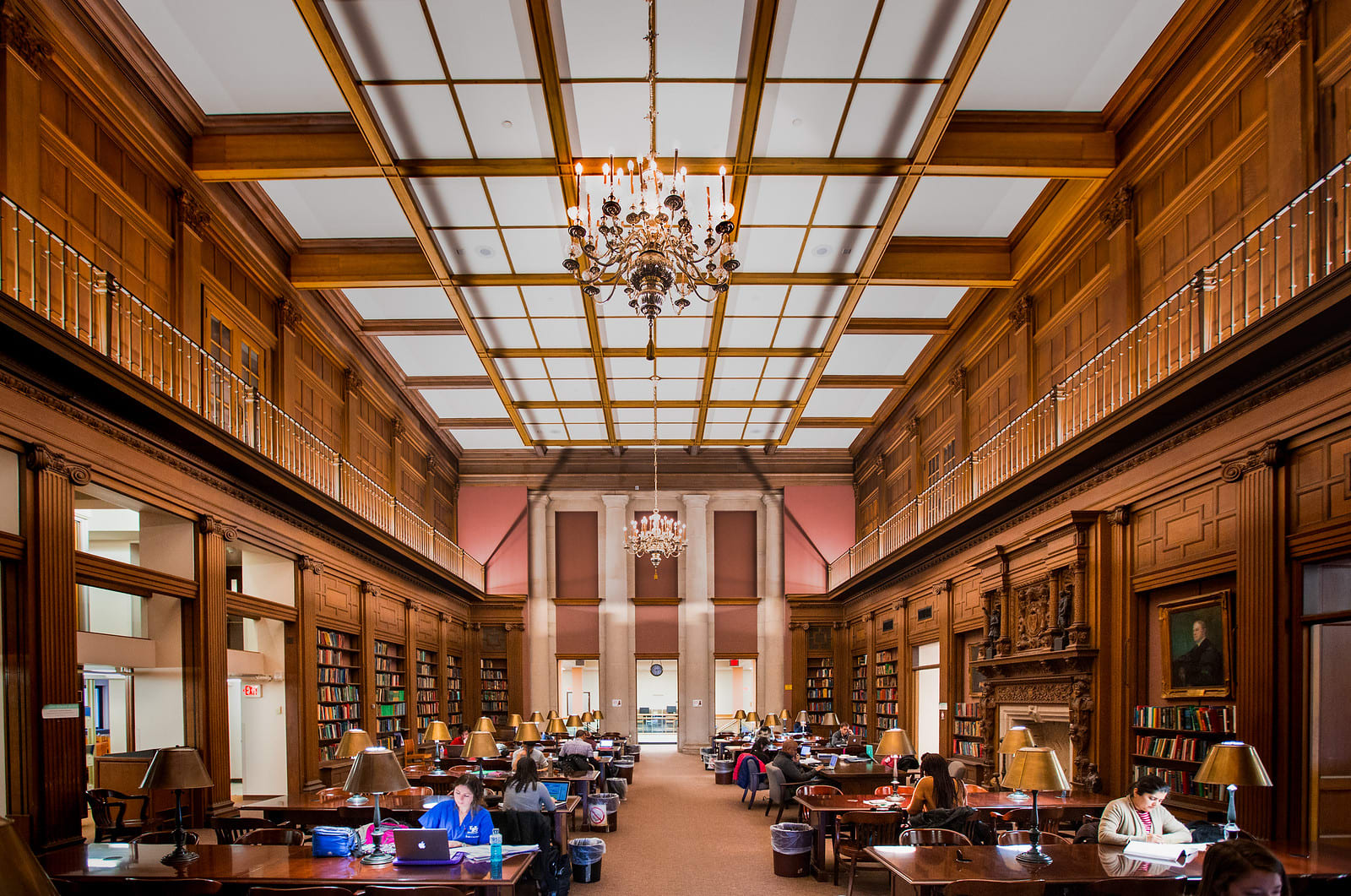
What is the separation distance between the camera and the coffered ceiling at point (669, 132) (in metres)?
7.78

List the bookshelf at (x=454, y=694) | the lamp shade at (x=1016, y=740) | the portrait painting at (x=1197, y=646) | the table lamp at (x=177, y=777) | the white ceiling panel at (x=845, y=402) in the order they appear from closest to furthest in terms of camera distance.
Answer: the table lamp at (x=177, y=777), the lamp shade at (x=1016, y=740), the portrait painting at (x=1197, y=646), the white ceiling panel at (x=845, y=402), the bookshelf at (x=454, y=694)

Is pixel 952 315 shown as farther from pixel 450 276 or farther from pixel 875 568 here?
pixel 450 276

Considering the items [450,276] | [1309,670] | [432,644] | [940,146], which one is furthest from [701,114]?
[432,644]

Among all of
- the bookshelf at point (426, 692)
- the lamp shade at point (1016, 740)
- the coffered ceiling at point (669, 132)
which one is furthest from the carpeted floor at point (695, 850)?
the coffered ceiling at point (669, 132)

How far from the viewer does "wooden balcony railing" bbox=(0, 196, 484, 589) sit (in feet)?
21.9

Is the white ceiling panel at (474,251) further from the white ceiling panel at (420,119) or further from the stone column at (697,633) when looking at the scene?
the stone column at (697,633)

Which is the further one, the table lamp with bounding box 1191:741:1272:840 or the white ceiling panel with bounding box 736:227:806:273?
the white ceiling panel with bounding box 736:227:806:273

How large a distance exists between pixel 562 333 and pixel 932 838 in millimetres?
9861

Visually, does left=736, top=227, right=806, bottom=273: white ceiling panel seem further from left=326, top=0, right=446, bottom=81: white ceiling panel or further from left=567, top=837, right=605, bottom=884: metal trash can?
left=567, top=837, right=605, bottom=884: metal trash can

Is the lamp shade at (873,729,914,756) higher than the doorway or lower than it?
higher

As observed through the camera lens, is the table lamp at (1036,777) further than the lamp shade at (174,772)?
No

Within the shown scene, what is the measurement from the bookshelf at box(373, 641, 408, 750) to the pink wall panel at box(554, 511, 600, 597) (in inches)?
263

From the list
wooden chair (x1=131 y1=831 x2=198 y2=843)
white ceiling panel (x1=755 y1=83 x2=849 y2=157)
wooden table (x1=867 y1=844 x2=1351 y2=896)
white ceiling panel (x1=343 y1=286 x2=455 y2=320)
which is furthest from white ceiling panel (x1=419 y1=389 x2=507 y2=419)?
wooden table (x1=867 y1=844 x2=1351 y2=896)

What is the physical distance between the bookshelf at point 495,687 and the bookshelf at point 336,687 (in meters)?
7.90
